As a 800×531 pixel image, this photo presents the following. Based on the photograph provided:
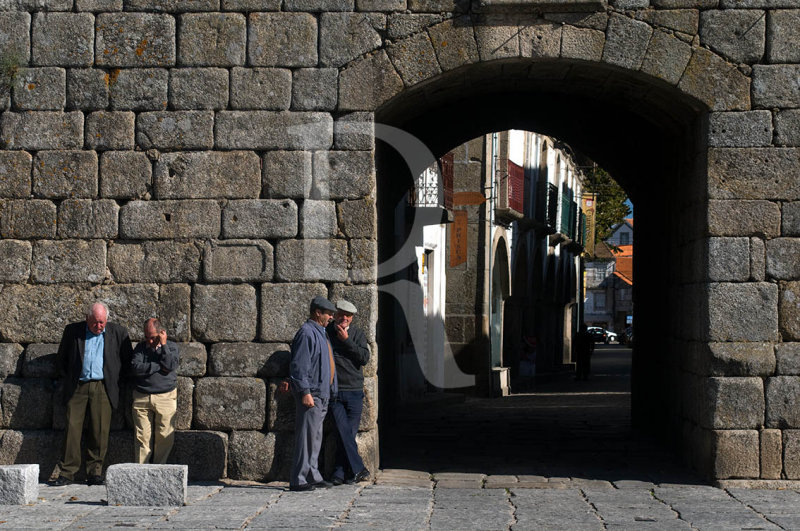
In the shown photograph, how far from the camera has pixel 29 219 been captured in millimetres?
8273

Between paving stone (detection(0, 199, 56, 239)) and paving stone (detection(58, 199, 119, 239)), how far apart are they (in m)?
0.08

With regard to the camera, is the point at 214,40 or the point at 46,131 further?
the point at 46,131

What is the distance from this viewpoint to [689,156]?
879 centimetres

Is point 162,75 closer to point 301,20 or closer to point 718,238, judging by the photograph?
point 301,20

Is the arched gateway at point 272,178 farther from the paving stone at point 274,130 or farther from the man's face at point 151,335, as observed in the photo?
the man's face at point 151,335

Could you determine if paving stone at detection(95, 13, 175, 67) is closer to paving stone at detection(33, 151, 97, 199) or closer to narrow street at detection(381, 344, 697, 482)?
paving stone at detection(33, 151, 97, 199)

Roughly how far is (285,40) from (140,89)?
1.13 metres

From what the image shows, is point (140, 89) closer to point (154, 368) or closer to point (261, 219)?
point (261, 219)

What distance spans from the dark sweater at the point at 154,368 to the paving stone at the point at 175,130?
1.47 metres

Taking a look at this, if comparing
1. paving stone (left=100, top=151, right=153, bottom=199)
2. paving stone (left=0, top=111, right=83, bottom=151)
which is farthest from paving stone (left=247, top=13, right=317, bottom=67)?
paving stone (left=0, top=111, right=83, bottom=151)

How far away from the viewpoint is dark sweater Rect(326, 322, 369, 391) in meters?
8.02

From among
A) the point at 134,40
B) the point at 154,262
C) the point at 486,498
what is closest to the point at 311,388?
the point at 486,498

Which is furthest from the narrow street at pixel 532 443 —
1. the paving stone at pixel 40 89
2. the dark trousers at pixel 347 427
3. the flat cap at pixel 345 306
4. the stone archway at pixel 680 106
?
the paving stone at pixel 40 89

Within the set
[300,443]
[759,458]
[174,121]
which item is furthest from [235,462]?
[759,458]
